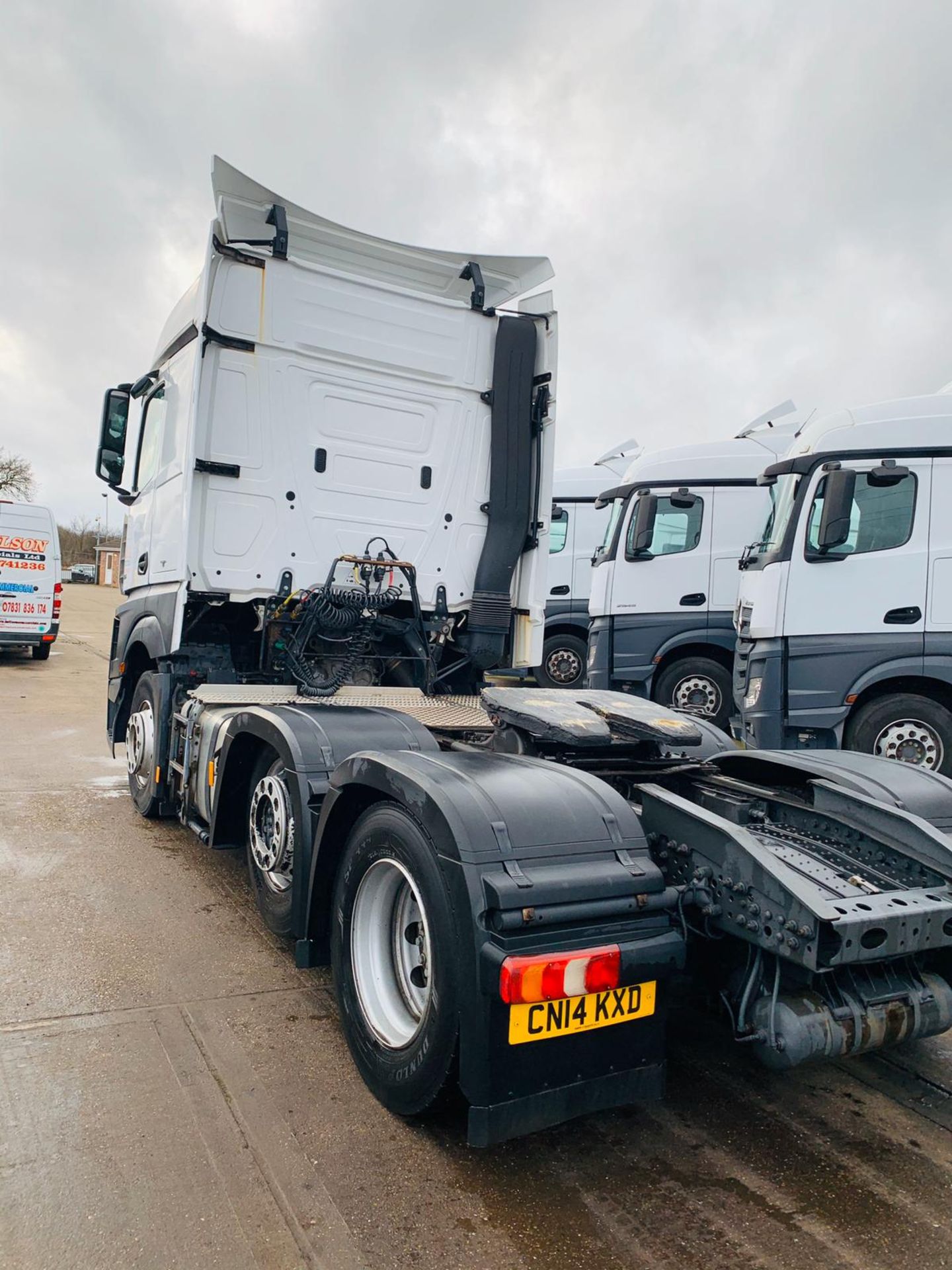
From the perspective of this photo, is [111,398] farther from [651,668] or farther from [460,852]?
[651,668]

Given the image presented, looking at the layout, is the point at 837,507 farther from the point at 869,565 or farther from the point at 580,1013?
the point at 580,1013

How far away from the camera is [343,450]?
538 centimetres

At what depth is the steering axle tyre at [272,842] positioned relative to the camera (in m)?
3.62

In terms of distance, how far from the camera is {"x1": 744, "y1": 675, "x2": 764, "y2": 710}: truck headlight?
306 inches

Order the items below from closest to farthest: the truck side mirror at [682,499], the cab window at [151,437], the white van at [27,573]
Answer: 1. the cab window at [151,437]
2. the truck side mirror at [682,499]
3. the white van at [27,573]

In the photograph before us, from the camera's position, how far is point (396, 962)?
290 centimetres

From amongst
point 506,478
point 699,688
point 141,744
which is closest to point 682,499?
point 699,688

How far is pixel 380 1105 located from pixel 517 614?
11.6 ft

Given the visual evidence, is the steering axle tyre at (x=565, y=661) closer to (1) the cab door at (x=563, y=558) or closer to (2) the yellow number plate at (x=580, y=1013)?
(1) the cab door at (x=563, y=558)

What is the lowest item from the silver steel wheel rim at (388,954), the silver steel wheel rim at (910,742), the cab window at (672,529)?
the silver steel wheel rim at (388,954)

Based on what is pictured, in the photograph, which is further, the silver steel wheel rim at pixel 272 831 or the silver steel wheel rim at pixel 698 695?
the silver steel wheel rim at pixel 698 695

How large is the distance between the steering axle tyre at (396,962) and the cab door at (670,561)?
7850 millimetres

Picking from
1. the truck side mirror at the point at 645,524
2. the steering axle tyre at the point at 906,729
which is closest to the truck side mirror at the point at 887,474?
the steering axle tyre at the point at 906,729

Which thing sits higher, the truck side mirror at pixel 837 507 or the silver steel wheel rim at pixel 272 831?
the truck side mirror at pixel 837 507
